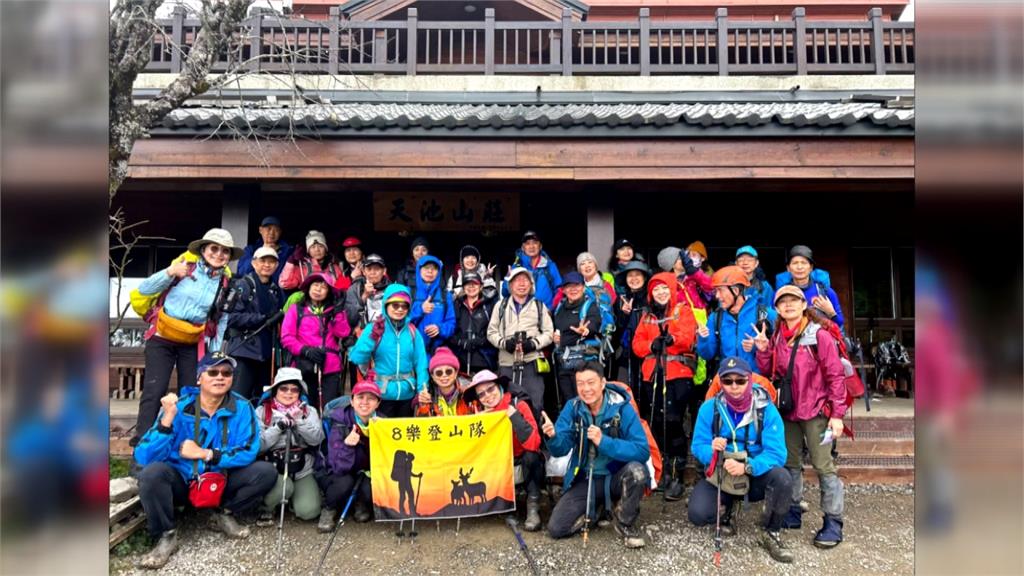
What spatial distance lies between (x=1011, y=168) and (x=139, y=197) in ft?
29.9

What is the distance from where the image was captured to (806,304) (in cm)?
426

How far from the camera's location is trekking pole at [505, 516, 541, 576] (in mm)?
3624

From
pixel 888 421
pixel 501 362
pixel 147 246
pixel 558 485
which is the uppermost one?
pixel 147 246

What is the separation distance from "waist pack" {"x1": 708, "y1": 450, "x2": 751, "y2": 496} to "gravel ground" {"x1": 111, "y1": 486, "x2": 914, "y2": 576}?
16.8 inches

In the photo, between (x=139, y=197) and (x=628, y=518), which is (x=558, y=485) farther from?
(x=139, y=197)

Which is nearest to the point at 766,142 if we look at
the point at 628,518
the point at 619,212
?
the point at 619,212

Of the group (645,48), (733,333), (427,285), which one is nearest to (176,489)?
(427,285)

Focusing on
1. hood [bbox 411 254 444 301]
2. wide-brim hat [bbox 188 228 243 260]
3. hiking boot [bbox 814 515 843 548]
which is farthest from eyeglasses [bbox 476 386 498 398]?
hiking boot [bbox 814 515 843 548]

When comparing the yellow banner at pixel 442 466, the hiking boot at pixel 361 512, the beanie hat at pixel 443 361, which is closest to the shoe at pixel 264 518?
the hiking boot at pixel 361 512

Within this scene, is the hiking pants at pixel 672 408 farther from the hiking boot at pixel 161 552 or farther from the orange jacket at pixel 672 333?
the hiking boot at pixel 161 552

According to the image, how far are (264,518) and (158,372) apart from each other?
1504 mm

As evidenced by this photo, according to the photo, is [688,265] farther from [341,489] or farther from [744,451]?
[341,489]

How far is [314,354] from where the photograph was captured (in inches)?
190

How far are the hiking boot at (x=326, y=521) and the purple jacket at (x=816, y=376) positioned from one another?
3.68 m
